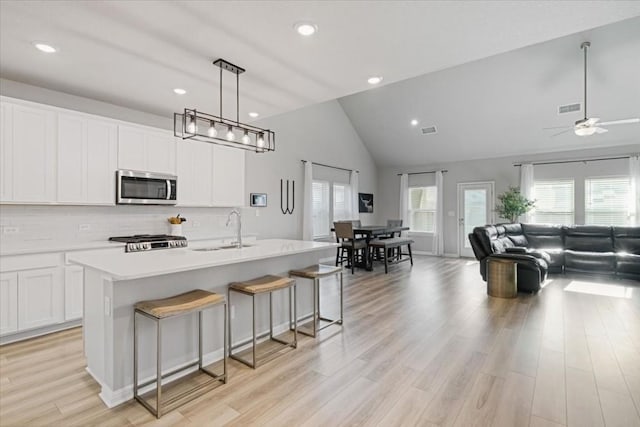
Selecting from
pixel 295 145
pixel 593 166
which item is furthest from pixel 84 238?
pixel 593 166

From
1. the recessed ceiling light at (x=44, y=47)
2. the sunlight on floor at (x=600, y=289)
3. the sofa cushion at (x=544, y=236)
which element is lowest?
the sunlight on floor at (x=600, y=289)

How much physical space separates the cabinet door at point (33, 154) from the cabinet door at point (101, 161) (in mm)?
334

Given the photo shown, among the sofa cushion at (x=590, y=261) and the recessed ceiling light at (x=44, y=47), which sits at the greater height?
the recessed ceiling light at (x=44, y=47)

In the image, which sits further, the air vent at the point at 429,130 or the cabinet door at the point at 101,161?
the air vent at the point at 429,130

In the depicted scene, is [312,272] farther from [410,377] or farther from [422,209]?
[422,209]

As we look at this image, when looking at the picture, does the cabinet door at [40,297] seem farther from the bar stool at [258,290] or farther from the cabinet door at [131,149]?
the bar stool at [258,290]

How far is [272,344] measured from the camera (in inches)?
124

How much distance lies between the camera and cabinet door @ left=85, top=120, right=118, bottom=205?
151 inches

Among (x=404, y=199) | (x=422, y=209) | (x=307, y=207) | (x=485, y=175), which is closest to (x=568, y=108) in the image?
(x=485, y=175)

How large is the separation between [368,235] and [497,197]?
3898mm

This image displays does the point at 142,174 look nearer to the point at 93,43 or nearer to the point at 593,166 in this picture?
the point at 93,43

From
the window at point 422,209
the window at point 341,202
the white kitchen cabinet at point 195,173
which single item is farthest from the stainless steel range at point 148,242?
the window at point 422,209

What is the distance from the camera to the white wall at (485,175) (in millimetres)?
7281

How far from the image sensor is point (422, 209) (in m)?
9.72
